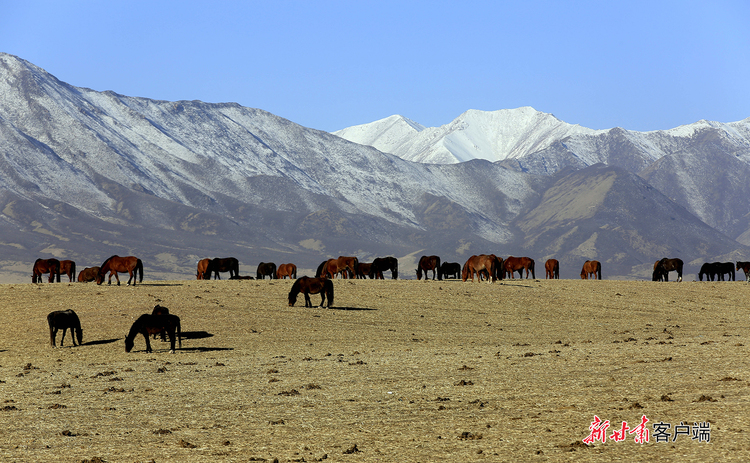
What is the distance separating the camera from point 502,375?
21.7 meters

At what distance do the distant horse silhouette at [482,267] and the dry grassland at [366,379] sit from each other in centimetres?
891

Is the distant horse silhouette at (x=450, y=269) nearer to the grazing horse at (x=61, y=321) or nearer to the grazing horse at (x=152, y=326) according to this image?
the grazing horse at (x=152, y=326)

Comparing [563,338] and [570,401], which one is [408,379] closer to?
[570,401]

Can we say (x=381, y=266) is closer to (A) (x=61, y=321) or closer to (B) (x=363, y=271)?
(B) (x=363, y=271)

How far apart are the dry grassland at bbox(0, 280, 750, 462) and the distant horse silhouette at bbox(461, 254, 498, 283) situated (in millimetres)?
8914

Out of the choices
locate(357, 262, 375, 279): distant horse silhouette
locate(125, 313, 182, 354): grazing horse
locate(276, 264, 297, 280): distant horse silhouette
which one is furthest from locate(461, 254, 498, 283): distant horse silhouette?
locate(125, 313, 182, 354): grazing horse

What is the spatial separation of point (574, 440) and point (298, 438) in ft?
17.6

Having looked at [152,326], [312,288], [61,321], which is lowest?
[152,326]

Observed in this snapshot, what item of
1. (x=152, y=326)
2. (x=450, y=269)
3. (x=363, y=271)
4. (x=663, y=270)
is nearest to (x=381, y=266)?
(x=363, y=271)

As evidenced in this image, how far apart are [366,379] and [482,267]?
31.7m

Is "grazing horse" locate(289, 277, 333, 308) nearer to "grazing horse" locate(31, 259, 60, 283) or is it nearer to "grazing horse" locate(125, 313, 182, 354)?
"grazing horse" locate(125, 313, 182, 354)

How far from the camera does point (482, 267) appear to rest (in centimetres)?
5219

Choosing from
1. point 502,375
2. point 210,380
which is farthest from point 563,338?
point 210,380

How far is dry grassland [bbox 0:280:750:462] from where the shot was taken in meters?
14.3
